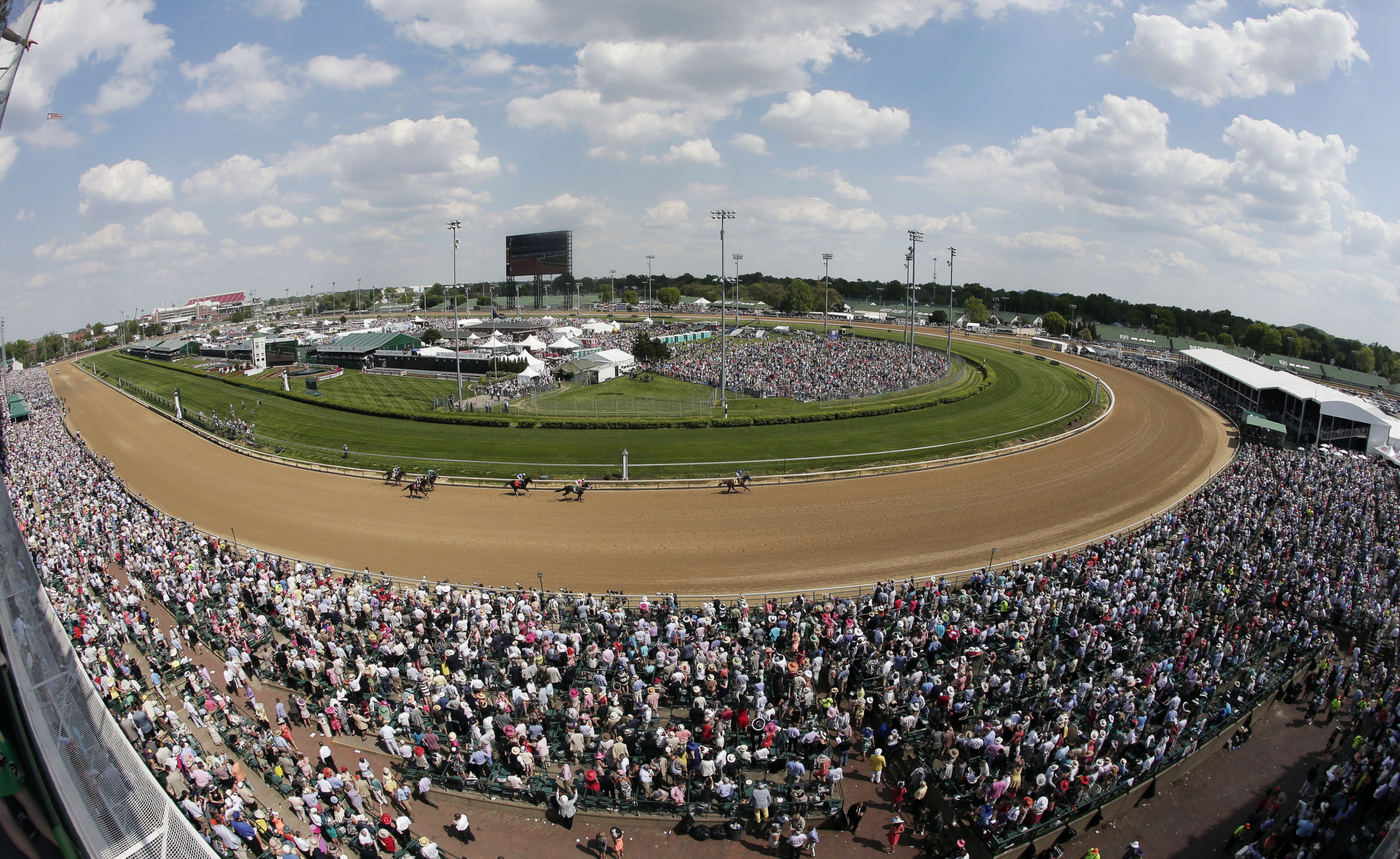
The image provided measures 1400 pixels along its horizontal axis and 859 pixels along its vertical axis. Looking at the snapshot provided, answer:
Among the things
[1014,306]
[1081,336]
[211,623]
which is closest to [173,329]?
[211,623]

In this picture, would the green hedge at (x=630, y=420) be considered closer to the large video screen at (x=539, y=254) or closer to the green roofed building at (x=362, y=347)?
the green roofed building at (x=362, y=347)

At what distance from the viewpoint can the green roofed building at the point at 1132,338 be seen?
8494 cm

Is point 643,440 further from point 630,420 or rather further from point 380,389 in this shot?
point 380,389

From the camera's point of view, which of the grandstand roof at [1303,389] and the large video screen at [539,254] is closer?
the grandstand roof at [1303,389]

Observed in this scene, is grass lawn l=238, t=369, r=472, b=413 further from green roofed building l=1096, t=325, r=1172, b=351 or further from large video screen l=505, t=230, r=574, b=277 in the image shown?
green roofed building l=1096, t=325, r=1172, b=351

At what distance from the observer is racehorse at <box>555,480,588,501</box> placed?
89.6ft

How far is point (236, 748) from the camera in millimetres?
12609

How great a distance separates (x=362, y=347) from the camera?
65938 mm

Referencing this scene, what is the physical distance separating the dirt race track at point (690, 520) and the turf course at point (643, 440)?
2.16m

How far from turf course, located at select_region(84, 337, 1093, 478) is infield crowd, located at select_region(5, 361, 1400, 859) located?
11401mm

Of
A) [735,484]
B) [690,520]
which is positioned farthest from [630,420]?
[690,520]

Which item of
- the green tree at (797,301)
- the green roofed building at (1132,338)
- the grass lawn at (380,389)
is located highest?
the green tree at (797,301)

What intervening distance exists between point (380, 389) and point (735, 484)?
1474 inches

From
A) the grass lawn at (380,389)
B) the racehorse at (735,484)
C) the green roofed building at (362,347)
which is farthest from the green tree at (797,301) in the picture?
the racehorse at (735,484)
